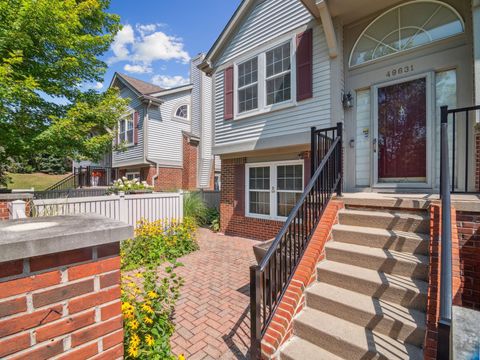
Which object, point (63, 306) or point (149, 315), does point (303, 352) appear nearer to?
point (149, 315)

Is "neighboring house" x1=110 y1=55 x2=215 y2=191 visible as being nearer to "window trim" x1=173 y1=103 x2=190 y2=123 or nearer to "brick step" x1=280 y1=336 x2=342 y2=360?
"window trim" x1=173 y1=103 x2=190 y2=123

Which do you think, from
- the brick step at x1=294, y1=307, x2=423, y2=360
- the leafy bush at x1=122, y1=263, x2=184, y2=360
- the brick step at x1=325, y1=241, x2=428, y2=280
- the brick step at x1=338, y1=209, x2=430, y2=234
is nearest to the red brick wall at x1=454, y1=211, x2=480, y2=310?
the brick step at x1=338, y1=209, x2=430, y2=234

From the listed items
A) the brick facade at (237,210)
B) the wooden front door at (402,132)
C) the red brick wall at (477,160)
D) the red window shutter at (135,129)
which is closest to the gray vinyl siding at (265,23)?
the wooden front door at (402,132)

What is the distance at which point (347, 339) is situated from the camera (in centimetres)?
221

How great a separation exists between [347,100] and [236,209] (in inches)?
170

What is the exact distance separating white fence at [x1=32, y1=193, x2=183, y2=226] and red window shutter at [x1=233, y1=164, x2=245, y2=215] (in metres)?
1.70

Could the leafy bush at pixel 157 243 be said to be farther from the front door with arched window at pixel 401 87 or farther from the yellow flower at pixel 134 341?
the front door with arched window at pixel 401 87

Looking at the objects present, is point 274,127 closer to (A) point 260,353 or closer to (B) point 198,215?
(B) point 198,215

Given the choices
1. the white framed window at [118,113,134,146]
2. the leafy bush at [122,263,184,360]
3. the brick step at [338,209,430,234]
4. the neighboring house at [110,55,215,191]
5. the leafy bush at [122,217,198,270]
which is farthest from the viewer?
the white framed window at [118,113,134,146]

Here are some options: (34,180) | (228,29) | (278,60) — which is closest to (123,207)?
(278,60)

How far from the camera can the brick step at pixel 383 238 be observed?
2.77m

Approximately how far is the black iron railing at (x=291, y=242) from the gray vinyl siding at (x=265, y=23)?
3.80 meters

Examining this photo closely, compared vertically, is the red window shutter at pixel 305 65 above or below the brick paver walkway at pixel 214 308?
above

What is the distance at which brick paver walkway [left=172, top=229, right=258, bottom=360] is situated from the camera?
2668 millimetres
